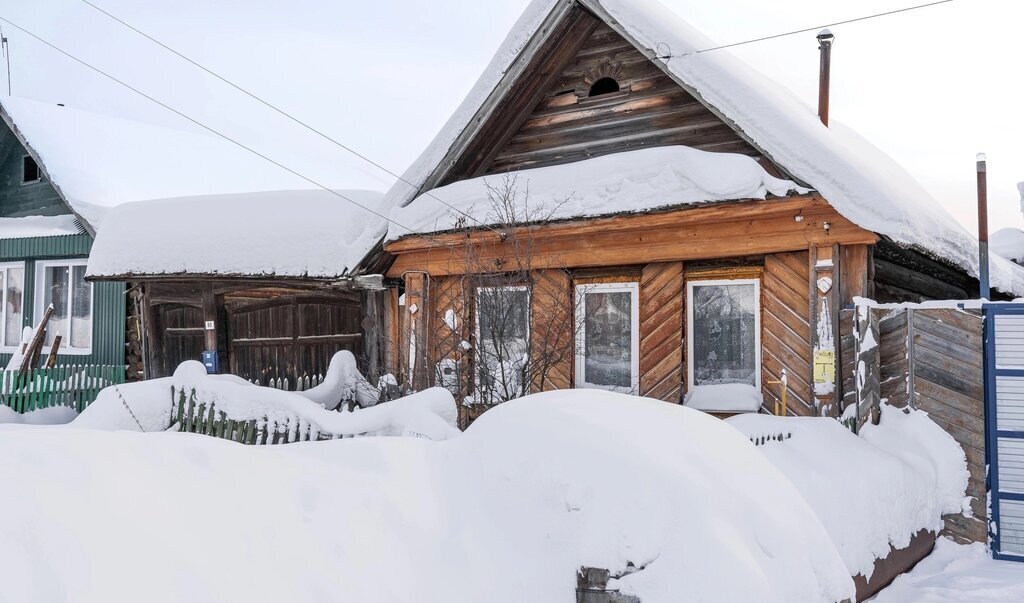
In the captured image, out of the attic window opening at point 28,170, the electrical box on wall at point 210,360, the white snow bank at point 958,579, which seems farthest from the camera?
the attic window opening at point 28,170

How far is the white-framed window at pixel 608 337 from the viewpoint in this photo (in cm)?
869

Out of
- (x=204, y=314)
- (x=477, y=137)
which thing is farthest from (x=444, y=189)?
(x=204, y=314)

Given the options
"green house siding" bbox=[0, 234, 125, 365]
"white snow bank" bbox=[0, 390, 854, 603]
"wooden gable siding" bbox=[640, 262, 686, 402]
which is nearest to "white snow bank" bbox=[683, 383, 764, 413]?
"wooden gable siding" bbox=[640, 262, 686, 402]

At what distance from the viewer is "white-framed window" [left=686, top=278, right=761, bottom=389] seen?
26.1ft

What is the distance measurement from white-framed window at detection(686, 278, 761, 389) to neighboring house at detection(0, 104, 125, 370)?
1179 cm

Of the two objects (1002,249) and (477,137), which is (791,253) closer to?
(477,137)

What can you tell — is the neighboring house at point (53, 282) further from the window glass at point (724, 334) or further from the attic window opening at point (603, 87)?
the window glass at point (724, 334)

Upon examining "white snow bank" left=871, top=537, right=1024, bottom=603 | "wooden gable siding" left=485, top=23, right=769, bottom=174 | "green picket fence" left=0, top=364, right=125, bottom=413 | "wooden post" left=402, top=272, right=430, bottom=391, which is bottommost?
"white snow bank" left=871, top=537, right=1024, bottom=603

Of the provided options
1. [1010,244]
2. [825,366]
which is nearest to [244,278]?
[825,366]

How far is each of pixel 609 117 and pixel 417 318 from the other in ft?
11.8

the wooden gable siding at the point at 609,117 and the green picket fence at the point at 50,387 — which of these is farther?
the green picket fence at the point at 50,387

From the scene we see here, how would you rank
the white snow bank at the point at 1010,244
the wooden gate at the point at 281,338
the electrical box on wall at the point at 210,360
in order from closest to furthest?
the electrical box on wall at the point at 210,360 < the wooden gate at the point at 281,338 < the white snow bank at the point at 1010,244

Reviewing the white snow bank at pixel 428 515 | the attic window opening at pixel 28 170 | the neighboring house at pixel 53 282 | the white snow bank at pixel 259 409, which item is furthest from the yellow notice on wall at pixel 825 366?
the attic window opening at pixel 28 170

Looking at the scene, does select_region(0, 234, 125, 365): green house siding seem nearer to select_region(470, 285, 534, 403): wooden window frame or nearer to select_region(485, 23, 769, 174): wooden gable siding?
select_region(470, 285, 534, 403): wooden window frame
